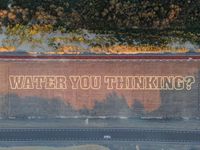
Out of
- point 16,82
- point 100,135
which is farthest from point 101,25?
point 100,135

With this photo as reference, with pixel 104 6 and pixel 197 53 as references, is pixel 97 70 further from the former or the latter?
pixel 197 53

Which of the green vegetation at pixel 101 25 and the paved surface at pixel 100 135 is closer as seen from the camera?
the green vegetation at pixel 101 25

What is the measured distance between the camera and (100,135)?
28.0 metres

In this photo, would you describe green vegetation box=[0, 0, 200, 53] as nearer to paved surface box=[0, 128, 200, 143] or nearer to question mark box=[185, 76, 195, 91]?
question mark box=[185, 76, 195, 91]

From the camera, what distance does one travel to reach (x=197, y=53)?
27.6m

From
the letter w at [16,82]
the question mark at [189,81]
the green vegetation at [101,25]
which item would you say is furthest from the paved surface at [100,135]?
the green vegetation at [101,25]

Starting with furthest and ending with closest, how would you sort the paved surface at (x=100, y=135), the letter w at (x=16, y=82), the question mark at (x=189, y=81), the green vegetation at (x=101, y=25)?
the letter w at (x=16, y=82)
the question mark at (x=189, y=81)
the paved surface at (x=100, y=135)
the green vegetation at (x=101, y=25)

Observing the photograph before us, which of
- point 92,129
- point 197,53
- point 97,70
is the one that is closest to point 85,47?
point 97,70

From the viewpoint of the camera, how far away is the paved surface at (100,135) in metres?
27.9

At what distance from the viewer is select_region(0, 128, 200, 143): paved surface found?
27.9 meters

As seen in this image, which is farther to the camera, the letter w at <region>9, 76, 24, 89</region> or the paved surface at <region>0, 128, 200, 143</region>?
the letter w at <region>9, 76, 24, 89</region>

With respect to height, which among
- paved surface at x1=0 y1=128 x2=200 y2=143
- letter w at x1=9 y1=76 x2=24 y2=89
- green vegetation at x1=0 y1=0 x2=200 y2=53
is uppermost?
green vegetation at x1=0 y1=0 x2=200 y2=53

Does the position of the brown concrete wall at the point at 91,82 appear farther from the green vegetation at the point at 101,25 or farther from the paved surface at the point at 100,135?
the paved surface at the point at 100,135

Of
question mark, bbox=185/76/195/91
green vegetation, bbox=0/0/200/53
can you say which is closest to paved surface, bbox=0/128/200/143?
question mark, bbox=185/76/195/91
